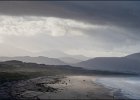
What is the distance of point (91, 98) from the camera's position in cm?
5888

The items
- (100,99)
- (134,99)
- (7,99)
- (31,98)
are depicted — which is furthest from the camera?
(134,99)

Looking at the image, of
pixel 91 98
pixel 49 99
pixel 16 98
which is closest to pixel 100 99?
pixel 91 98

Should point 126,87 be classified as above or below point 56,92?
above

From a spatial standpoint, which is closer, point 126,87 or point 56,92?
point 56,92

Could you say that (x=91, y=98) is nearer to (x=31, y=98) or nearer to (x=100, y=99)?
(x=100, y=99)

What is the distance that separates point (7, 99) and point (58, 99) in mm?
9480

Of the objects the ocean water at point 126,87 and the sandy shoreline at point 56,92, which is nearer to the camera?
the sandy shoreline at point 56,92

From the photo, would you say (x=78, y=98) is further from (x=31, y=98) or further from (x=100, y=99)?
(x=31, y=98)

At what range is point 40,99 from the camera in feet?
175

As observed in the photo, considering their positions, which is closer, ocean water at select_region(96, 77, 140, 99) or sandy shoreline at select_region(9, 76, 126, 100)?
sandy shoreline at select_region(9, 76, 126, 100)

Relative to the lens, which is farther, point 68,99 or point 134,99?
point 134,99

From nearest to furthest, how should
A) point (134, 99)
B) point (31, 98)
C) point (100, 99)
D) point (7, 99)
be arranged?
point (7, 99) → point (31, 98) → point (100, 99) → point (134, 99)

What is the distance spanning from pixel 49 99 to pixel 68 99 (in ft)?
12.0

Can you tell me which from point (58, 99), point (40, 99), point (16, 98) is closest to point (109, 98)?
point (58, 99)
